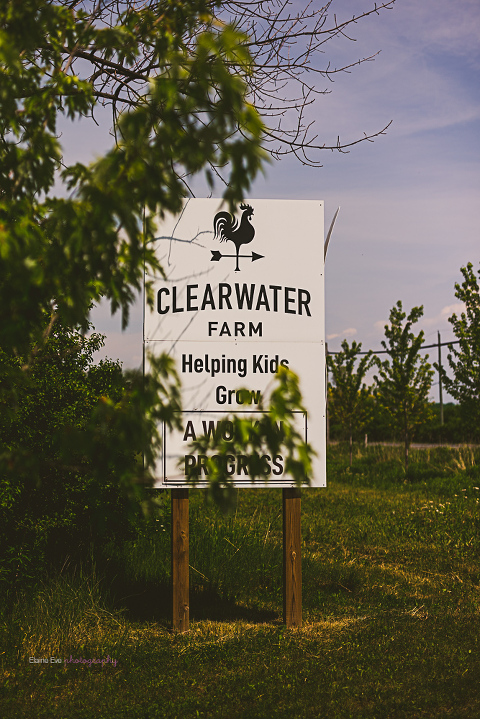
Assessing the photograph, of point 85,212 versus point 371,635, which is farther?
point 371,635

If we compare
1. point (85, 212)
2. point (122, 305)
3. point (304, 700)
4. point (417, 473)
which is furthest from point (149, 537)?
point (417, 473)

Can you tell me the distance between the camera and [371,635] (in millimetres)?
5777

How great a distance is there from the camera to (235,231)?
20.3 feet

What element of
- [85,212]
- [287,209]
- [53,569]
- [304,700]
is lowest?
[304,700]

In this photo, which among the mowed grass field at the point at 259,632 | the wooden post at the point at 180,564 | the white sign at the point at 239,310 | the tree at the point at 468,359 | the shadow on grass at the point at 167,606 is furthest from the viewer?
the tree at the point at 468,359

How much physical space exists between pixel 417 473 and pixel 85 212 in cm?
1356

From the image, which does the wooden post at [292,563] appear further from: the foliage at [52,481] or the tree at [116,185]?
the tree at [116,185]

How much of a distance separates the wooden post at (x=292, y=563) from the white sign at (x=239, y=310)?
211mm

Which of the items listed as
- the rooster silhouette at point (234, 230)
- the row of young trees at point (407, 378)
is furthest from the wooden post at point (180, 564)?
the row of young trees at point (407, 378)

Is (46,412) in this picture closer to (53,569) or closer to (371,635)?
(53,569)

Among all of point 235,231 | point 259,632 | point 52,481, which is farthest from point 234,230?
point 259,632

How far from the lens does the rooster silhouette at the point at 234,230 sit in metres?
6.16

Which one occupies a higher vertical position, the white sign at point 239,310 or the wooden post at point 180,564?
the white sign at point 239,310

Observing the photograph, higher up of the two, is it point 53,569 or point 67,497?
point 67,497
